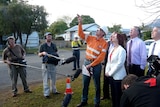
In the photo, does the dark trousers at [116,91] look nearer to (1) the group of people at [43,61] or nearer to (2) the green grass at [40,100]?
(2) the green grass at [40,100]

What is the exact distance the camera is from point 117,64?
4977 mm

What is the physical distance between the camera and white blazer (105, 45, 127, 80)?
497 centimetres

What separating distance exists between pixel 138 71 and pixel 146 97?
296 cm

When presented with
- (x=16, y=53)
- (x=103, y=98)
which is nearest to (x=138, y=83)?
(x=103, y=98)

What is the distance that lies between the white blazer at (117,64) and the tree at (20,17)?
1075 inches

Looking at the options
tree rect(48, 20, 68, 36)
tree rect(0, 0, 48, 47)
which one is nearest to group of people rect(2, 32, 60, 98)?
tree rect(0, 0, 48, 47)

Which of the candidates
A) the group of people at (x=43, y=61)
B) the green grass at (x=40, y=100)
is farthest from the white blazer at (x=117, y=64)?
the group of people at (x=43, y=61)

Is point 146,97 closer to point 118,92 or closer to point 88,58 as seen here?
point 118,92

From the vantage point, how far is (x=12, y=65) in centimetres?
704

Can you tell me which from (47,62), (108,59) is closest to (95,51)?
(108,59)

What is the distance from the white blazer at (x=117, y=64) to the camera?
4969mm

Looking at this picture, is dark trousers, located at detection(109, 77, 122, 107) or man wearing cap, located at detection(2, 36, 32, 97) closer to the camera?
dark trousers, located at detection(109, 77, 122, 107)

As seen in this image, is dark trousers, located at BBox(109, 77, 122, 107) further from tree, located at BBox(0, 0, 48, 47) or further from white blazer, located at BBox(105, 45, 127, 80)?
tree, located at BBox(0, 0, 48, 47)

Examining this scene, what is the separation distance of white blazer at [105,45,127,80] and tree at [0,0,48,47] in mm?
27307
